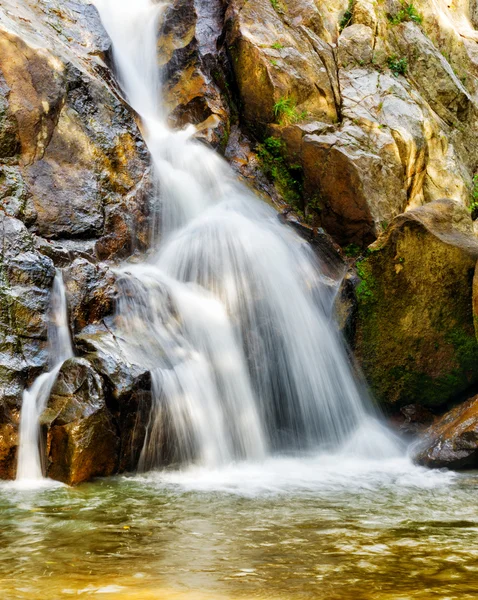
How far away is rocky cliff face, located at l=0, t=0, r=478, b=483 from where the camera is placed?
19.3 feet

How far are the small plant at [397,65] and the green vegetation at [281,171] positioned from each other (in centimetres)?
407

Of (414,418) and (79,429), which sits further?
(414,418)

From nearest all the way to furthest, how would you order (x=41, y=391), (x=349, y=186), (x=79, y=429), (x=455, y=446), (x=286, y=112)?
(x=79, y=429) < (x=41, y=391) < (x=455, y=446) < (x=349, y=186) < (x=286, y=112)

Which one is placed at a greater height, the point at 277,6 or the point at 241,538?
the point at 277,6

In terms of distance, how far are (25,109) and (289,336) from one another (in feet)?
15.4

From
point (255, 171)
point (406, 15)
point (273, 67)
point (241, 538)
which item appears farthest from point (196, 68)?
point (241, 538)

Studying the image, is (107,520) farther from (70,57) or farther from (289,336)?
(70,57)

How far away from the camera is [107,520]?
3922mm

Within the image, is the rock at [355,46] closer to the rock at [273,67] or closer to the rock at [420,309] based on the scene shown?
the rock at [273,67]

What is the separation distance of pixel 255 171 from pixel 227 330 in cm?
461

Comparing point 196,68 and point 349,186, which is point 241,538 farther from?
point 196,68

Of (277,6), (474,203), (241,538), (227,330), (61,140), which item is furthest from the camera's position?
(474,203)

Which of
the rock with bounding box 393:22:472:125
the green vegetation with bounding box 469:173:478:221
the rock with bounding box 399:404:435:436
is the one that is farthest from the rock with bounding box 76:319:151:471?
the rock with bounding box 393:22:472:125

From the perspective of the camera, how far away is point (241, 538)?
11.5ft
